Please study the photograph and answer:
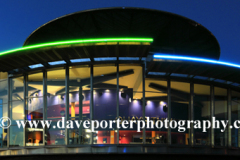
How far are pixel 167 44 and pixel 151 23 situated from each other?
2340 mm

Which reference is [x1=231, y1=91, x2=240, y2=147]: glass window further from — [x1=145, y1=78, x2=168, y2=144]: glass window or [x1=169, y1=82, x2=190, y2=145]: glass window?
[x1=145, y1=78, x2=168, y2=144]: glass window

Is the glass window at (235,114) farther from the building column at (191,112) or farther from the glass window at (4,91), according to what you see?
the glass window at (4,91)

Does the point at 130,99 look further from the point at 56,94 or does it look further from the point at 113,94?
the point at 56,94

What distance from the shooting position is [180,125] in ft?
55.6

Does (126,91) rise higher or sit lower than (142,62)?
lower

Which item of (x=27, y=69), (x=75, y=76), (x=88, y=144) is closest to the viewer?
(x=88, y=144)

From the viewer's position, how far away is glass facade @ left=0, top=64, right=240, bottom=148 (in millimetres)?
16125

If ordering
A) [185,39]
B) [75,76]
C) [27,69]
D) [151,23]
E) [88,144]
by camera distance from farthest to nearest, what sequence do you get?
[185,39] < [151,23] < [27,69] < [75,76] < [88,144]

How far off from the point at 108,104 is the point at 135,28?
827 centimetres

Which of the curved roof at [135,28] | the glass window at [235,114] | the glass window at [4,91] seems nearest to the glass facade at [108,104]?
the glass window at [235,114]

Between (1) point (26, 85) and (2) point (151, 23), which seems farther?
(2) point (151, 23)

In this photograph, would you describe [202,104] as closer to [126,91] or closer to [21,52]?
[126,91]

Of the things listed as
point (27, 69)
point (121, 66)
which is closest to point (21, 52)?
point (27, 69)

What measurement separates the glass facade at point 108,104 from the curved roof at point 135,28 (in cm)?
408
